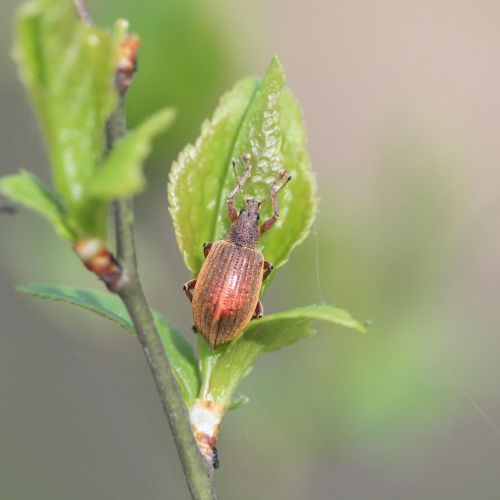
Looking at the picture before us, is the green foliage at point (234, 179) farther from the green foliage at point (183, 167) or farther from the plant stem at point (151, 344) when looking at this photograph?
the plant stem at point (151, 344)

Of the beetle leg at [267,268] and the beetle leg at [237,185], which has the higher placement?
the beetle leg at [237,185]

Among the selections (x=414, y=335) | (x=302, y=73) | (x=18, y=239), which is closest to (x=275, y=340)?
(x=414, y=335)

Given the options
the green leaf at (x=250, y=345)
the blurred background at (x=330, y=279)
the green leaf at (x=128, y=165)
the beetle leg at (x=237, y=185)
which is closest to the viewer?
the green leaf at (x=128, y=165)

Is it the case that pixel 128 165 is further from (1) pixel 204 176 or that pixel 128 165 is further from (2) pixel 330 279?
(2) pixel 330 279

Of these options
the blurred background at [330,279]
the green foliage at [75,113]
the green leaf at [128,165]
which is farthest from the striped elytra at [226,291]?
the blurred background at [330,279]

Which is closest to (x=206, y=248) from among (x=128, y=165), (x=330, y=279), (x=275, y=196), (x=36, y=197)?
(x=275, y=196)

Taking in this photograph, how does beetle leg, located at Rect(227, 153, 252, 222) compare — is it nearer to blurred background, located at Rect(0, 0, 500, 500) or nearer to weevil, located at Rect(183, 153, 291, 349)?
weevil, located at Rect(183, 153, 291, 349)

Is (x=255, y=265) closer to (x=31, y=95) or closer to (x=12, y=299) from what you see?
(x=31, y=95)
